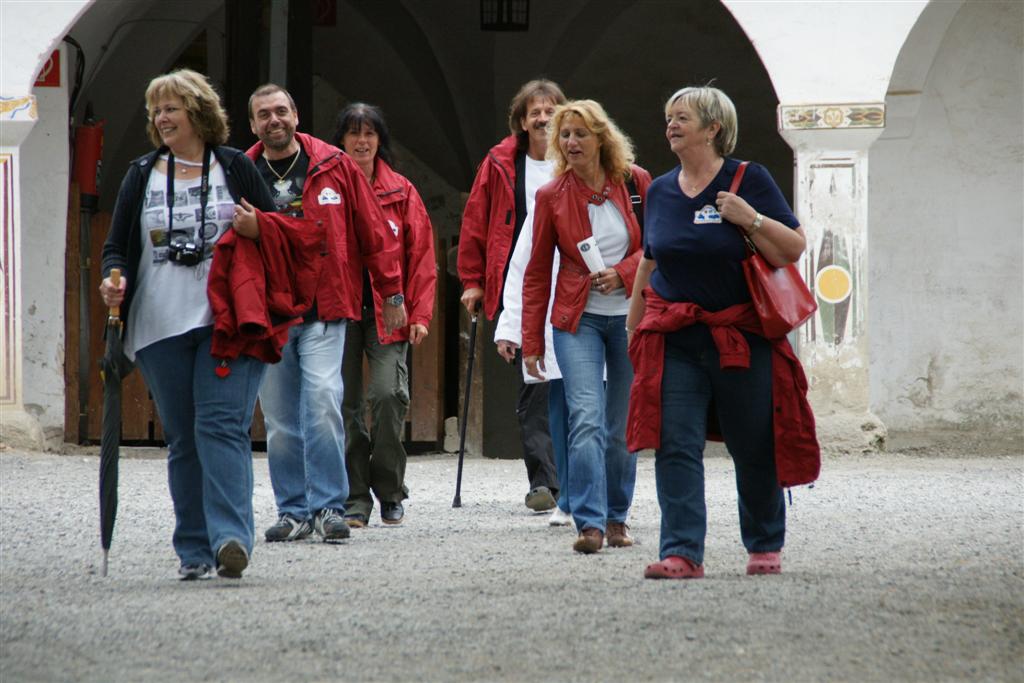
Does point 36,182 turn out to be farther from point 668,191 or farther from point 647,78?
point 668,191

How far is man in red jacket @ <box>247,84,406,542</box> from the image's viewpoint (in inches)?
235

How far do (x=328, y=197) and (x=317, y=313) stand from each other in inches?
17.2

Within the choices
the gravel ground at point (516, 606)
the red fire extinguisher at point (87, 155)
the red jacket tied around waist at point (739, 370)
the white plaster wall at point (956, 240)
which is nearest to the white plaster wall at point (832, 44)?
the white plaster wall at point (956, 240)

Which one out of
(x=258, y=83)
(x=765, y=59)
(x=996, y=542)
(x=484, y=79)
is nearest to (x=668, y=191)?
(x=996, y=542)

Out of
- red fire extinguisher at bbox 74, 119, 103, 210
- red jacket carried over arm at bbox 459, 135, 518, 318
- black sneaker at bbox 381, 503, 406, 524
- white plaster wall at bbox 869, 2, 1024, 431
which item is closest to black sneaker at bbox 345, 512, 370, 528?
black sneaker at bbox 381, 503, 406, 524

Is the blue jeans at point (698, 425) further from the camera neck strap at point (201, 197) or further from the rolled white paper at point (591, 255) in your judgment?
the camera neck strap at point (201, 197)

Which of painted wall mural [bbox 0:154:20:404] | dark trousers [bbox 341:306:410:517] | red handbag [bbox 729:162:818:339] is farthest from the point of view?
painted wall mural [bbox 0:154:20:404]

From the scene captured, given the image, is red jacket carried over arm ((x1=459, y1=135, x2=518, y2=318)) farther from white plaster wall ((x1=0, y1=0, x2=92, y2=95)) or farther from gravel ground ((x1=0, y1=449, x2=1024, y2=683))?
white plaster wall ((x1=0, y1=0, x2=92, y2=95))

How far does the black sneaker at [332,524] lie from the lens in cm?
596

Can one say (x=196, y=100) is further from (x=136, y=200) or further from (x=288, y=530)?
(x=288, y=530)

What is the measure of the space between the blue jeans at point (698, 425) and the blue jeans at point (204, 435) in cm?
126

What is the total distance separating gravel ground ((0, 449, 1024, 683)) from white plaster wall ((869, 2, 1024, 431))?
5.37m

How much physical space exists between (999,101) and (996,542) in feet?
23.3

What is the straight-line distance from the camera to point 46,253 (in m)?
12.1
